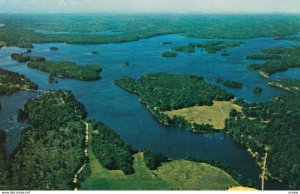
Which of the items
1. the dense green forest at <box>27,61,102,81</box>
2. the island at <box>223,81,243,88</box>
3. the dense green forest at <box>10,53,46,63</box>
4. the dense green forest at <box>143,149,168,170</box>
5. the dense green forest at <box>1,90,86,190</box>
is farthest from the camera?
the dense green forest at <box>10,53,46,63</box>

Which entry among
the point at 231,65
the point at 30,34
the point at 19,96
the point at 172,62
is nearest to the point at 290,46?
the point at 231,65

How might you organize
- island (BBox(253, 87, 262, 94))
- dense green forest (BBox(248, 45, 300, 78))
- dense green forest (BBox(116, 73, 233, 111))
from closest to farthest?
dense green forest (BBox(116, 73, 233, 111))
island (BBox(253, 87, 262, 94))
dense green forest (BBox(248, 45, 300, 78))

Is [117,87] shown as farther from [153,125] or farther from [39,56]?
[39,56]

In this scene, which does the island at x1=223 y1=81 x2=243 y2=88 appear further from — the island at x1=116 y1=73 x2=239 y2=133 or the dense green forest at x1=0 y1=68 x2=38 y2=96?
the dense green forest at x1=0 y1=68 x2=38 y2=96

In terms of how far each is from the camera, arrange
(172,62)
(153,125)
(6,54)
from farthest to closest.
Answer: (172,62), (6,54), (153,125)

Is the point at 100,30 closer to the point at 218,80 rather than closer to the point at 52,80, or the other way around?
the point at 52,80

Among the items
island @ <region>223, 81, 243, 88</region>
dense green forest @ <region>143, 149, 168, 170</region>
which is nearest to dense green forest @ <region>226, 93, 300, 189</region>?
dense green forest @ <region>143, 149, 168, 170</region>
